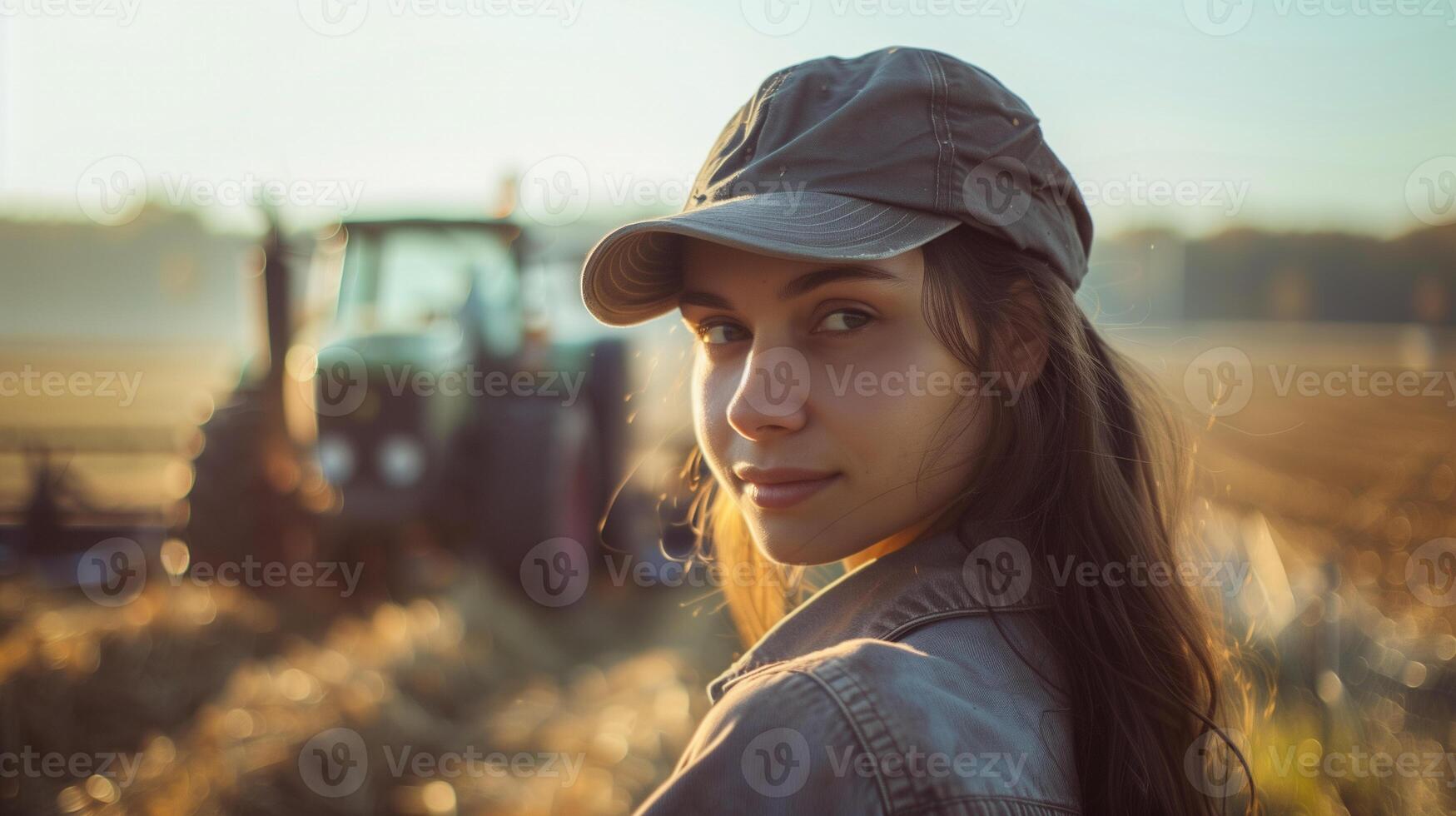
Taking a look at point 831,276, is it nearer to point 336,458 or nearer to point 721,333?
point 721,333

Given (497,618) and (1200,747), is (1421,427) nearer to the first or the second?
(497,618)

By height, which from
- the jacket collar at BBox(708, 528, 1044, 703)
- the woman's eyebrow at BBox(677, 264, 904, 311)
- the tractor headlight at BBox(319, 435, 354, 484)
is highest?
the woman's eyebrow at BBox(677, 264, 904, 311)

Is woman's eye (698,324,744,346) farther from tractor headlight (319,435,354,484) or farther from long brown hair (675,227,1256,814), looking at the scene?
tractor headlight (319,435,354,484)

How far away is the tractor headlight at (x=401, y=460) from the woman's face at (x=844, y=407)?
14.5ft

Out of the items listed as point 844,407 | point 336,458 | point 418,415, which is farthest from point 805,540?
point 336,458

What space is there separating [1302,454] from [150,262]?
115 ft

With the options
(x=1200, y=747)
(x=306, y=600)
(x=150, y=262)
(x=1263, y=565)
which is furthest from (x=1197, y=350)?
(x=150, y=262)

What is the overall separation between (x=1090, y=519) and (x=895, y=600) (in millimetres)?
279

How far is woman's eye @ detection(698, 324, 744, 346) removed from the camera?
1.30m

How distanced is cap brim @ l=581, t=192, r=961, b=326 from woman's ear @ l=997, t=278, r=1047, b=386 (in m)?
0.13

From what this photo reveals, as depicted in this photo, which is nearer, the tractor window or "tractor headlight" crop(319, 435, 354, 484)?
"tractor headlight" crop(319, 435, 354, 484)

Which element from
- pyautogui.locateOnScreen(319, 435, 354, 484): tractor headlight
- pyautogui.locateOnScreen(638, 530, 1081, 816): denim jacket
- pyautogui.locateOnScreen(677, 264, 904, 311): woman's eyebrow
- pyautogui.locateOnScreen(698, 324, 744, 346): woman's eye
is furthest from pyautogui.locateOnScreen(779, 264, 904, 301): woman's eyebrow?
pyautogui.locateOnScreen(319, 435, 354, 484): tractor headlight

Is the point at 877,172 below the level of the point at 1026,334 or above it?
above

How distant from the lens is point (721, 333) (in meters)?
1.32
